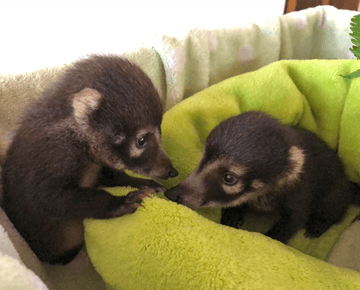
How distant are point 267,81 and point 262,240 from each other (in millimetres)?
969

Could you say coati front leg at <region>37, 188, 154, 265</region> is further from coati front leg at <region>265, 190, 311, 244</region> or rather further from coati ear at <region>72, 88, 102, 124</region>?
coati front leg at <region>265, 190, 311, 244</region>

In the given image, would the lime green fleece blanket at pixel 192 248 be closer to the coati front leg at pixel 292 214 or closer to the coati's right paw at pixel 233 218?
the coati's right paw at pixel 233 218

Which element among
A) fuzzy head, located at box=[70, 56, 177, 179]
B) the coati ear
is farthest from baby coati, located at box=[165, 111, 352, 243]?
the coati ear

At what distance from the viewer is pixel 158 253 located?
1.03m

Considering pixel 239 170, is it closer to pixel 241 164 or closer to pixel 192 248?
pixel 241 164

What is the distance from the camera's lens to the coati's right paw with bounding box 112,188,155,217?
3.75 feet

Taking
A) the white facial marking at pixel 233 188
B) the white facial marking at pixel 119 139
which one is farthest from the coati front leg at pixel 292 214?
the white facial marking at pixel 119 139

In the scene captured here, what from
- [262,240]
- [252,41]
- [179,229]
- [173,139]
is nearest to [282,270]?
[262,240]

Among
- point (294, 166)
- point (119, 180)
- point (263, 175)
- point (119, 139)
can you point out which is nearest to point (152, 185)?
point (119, 180)

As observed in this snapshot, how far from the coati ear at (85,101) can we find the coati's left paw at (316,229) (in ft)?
4.23

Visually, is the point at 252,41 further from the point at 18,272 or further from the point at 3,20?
the point at 18,272

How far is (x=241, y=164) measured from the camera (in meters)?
1.32

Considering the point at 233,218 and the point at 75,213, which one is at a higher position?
the point at 75,213

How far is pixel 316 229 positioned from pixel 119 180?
3.51ft
